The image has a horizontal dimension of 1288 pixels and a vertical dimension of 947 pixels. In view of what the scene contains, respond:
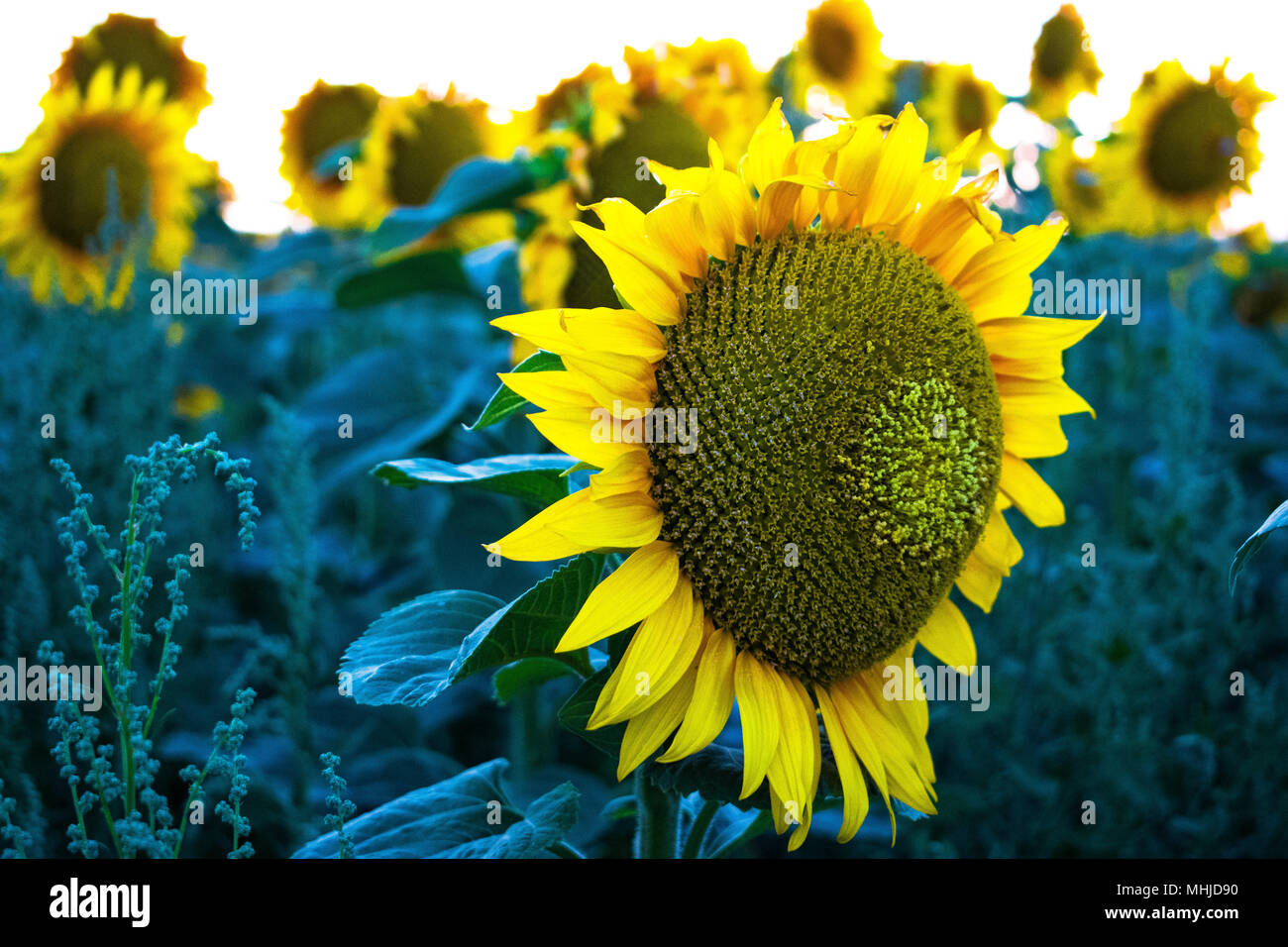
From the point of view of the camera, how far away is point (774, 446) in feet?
3.94

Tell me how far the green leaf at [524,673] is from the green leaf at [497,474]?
22 cm

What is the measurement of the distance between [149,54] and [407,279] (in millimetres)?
3003

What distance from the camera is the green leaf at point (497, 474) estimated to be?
1.32 meters

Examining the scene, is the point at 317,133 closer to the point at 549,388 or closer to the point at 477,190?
the point at 477,190

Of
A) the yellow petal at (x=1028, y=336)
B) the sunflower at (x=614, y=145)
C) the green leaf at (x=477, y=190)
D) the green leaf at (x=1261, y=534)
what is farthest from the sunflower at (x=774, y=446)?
the green leaf at (x=477, y=190)

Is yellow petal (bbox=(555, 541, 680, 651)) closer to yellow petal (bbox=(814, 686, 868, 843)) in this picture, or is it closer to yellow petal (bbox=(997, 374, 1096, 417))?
yellow petal (bbox=(814, 686, 868, 843))

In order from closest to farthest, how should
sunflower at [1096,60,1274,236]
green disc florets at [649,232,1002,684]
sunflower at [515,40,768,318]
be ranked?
green disc florets at [649,232,1002,684], sunflower at [515,40,768,318], sunflower at [1096,60,1274,236]

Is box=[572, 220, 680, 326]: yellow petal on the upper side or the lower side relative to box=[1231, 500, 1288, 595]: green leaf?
upper

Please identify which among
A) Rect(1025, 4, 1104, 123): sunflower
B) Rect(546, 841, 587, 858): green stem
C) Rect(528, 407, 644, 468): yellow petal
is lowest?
Rect(546, 841, 587, 858): green stem

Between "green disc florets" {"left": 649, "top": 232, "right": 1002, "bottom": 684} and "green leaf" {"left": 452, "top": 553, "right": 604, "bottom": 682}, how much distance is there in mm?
117

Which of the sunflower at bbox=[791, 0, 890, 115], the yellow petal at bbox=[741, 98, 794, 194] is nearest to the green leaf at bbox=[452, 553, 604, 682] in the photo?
the yellow petal at bbox=[741, 98, 794, 194]

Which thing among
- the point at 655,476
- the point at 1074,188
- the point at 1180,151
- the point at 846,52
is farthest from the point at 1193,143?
the point at 655,476

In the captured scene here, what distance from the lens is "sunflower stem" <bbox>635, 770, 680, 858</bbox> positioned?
1.40 meters

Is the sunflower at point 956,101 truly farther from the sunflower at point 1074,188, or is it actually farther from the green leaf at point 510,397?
the green leaf at point 510,397
